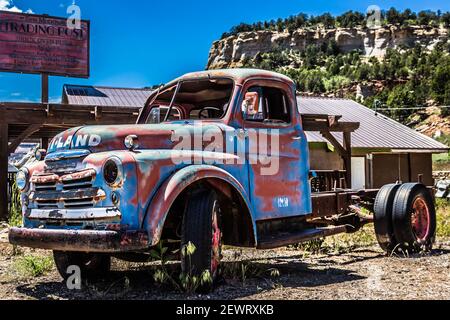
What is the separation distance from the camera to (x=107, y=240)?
15.6 ft

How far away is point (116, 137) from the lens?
5297 mm

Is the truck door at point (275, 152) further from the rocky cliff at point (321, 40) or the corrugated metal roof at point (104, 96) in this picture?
the rocky cliff at point (321, 40)

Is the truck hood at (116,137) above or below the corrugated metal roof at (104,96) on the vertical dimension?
below

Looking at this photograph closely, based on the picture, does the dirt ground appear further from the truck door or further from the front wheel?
the truck door

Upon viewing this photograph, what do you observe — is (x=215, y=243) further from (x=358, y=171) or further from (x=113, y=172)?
(x=358, y=171)

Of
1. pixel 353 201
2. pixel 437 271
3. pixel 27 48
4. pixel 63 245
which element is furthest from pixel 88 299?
pixel 27 48

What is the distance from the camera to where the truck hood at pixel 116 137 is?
5.27 metres

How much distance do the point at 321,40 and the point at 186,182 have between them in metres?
128

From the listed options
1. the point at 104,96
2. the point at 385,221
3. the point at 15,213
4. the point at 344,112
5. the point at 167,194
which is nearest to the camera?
the point at 167,194

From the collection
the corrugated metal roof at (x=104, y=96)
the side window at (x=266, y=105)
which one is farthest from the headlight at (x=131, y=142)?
the corrugated metal roof at (x=104, y=96)

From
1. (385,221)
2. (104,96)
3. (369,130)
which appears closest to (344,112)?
(369,130)

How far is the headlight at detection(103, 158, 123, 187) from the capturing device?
4.86 m

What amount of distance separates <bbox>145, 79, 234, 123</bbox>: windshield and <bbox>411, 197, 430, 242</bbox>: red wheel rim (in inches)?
128
